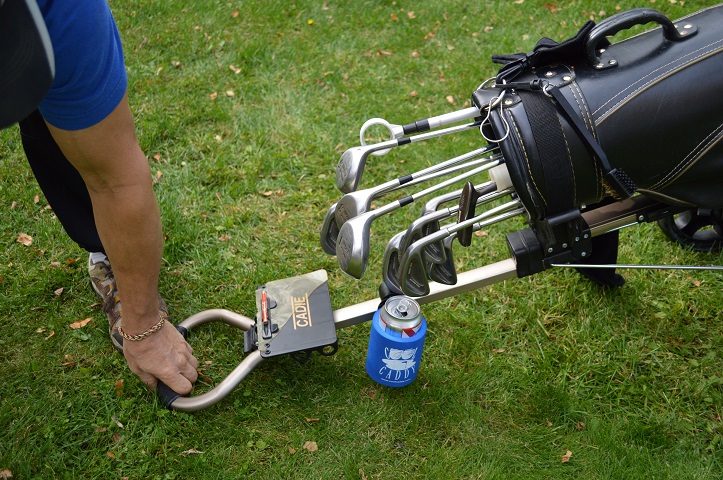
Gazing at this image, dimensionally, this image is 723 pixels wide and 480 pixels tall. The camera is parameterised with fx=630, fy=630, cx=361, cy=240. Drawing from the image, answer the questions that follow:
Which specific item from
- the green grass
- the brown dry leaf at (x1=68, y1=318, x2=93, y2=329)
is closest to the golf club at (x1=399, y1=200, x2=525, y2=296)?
the green grass

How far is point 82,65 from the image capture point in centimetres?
172

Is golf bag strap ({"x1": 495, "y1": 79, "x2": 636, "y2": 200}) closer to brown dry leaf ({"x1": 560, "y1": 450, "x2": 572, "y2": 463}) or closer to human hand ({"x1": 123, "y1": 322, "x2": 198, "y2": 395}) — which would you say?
brown dry leaf ({"x1": 560, "y1": 450, "x2": 572, "y2": 463})

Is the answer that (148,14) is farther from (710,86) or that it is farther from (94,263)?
(710,86)

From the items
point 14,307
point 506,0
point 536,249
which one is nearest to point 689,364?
point 536,249

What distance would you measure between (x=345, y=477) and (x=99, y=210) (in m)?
1.36

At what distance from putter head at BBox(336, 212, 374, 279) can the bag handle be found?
84 cm

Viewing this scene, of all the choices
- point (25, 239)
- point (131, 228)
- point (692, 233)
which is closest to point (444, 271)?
point (131, 228)

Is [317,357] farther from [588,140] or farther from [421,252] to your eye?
[588,140]

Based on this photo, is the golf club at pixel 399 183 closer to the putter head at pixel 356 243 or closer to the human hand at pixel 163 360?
the putter head at pixel 356 243

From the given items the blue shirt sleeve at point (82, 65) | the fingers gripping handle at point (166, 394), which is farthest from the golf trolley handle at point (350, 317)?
the blue shirt sleeve at point (82, 65)

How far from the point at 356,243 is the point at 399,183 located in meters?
0.25

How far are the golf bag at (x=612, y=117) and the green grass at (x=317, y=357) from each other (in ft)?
3.53

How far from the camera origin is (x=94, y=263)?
3.01m

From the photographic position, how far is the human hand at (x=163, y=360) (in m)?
2.55
